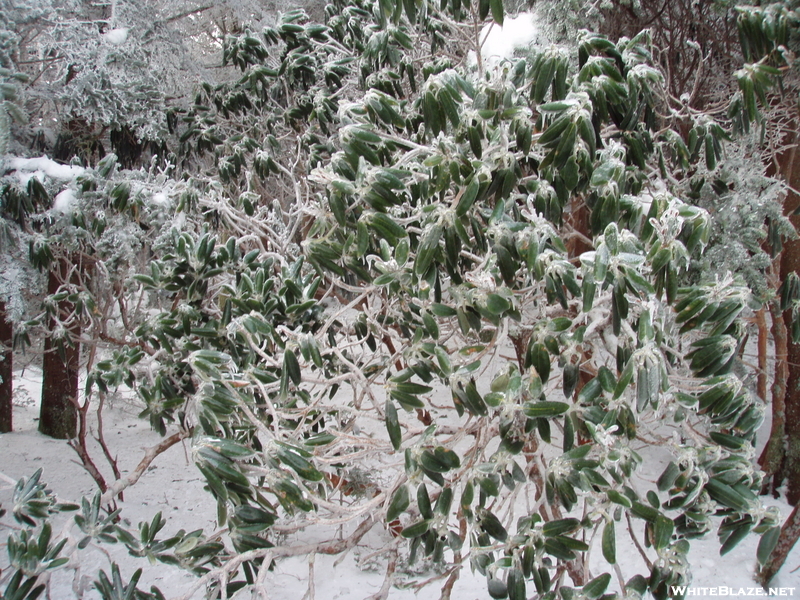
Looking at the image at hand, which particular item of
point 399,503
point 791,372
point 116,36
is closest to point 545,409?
point 399,503

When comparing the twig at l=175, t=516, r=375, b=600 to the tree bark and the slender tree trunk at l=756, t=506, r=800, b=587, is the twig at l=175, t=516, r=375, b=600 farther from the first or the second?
the tree bark

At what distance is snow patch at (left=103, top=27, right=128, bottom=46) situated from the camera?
13.8ft

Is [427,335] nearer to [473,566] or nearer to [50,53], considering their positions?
[473,566]

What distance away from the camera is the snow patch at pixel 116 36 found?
419 centimetres

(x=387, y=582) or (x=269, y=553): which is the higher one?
(x=269, y=553)

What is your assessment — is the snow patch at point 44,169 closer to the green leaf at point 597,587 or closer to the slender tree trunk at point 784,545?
the green leaf at point 597,587

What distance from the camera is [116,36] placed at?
4.21 meters

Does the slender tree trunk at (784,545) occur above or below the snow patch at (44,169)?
below

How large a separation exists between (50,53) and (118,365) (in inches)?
133

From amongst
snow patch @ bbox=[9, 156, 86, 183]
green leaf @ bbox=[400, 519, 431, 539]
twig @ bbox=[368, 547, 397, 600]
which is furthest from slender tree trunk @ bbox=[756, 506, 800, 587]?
snow patch @ bbox=[9, 156, 86, 183]

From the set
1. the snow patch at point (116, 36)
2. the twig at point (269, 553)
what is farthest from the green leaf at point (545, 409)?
the snow patch at point (116, 36)

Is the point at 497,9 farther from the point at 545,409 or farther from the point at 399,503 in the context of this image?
the point at 399,503

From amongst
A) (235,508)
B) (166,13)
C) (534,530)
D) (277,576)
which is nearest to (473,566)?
(534,530)

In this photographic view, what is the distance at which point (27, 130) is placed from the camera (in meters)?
4.50
